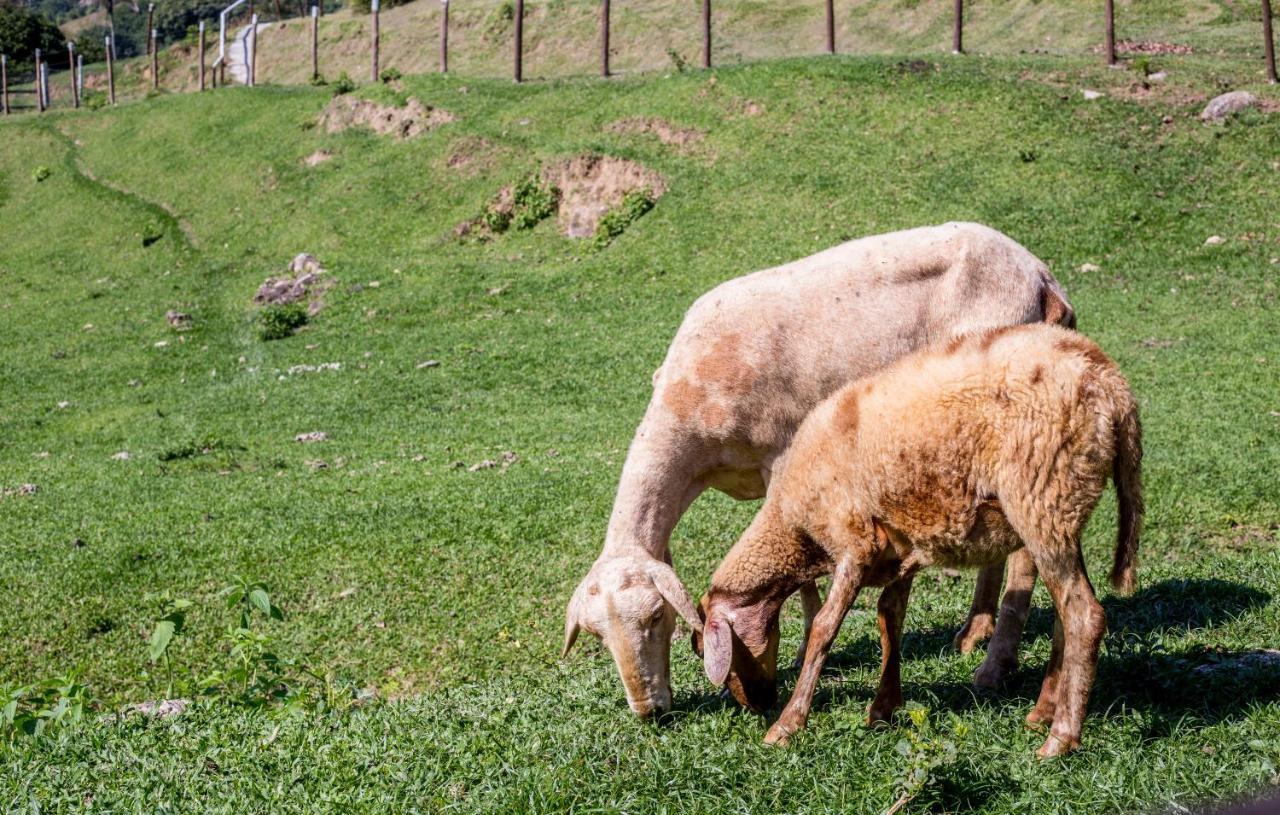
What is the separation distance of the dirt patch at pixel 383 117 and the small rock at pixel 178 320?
29.4ft

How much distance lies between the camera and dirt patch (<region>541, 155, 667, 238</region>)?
23375mm

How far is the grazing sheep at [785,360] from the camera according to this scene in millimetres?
6730

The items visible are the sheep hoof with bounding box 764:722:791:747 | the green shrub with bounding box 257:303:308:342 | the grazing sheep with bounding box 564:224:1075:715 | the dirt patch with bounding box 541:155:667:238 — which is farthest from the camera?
the dirt patch with bounding box 541:155:667:238

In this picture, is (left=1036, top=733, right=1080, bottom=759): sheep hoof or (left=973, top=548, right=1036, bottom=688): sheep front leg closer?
(left=1036, top=733, right=1080, bottom=759): sheep hoof

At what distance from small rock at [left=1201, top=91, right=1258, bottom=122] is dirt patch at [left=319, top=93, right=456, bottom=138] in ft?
56.3

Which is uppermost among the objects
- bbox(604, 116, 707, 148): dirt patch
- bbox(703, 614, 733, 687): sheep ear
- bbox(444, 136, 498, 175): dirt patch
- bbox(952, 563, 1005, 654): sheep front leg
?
bbox(604, 116, 707, 148): dirt patch

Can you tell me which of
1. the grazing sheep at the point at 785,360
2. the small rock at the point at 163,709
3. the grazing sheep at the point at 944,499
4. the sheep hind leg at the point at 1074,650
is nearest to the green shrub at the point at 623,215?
the grazing sheep at the point at 785,360

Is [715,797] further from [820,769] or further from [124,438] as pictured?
[124,438]

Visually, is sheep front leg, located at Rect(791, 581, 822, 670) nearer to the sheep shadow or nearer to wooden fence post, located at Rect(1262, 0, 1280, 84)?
the sheep shadow

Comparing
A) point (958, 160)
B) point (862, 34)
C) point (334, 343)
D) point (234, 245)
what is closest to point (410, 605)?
point (334, 343)

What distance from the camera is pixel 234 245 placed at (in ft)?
91.0

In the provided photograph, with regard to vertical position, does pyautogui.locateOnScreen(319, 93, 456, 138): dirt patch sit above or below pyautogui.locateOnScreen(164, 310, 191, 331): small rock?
above

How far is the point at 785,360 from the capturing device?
23.4ft

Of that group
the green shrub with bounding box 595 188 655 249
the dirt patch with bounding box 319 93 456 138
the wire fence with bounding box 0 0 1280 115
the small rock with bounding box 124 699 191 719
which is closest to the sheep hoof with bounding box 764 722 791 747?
the small rock with bounding box 124 699 191 719
